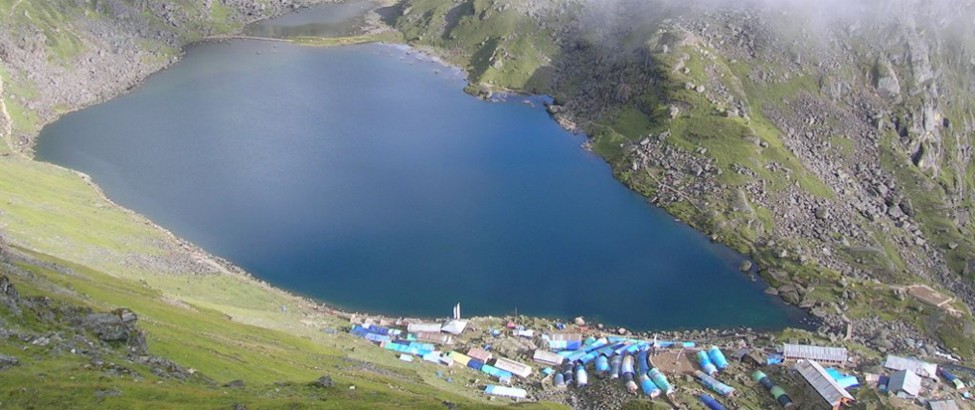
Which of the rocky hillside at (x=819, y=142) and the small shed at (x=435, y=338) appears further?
the rocky hillside at (x=819, y=142)

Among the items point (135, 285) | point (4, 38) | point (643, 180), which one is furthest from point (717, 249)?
point (4, 38)

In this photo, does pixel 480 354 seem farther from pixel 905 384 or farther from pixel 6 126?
pixel 6 126

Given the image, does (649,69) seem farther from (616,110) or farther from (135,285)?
(135,285)

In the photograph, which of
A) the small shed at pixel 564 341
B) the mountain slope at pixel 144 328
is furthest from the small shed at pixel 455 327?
the small shed at pixel 564 341

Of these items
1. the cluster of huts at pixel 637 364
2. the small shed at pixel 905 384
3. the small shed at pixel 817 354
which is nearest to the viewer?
the small shed at pixel 905 384

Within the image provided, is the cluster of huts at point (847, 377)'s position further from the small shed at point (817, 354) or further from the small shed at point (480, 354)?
the small shed at point (480, 354)

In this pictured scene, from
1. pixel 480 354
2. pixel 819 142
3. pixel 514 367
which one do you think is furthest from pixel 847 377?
pixel 819 142

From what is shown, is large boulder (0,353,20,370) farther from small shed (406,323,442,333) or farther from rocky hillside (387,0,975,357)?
rocky hillside (387,0,975,357)
